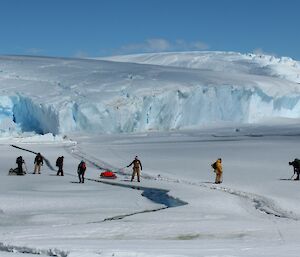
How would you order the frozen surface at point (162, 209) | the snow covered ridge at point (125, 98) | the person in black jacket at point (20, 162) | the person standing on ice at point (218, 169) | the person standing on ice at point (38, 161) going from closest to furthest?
the frozen surface at point (162, 209), the person standing on ice at point (218, 169), the person in black jacket at point (20, 162), the person standing on ice at point (38, 161), the snow covered ridge at point (125, 98)

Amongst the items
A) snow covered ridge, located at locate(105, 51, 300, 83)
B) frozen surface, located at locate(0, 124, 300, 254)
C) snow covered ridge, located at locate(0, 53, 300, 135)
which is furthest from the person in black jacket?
snow covered ridge, located at locate(105, 51, 300, 83)

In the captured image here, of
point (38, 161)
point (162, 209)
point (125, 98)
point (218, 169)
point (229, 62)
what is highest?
point (229, 62)

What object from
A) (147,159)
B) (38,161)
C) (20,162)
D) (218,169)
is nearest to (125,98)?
(147,159)

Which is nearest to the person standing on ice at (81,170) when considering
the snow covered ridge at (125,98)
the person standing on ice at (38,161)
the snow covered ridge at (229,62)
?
the person standing on ice at (38,161)

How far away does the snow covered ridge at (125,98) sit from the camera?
3609 cm

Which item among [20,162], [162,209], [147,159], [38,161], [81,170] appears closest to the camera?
[162,209]

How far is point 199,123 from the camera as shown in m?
40.7

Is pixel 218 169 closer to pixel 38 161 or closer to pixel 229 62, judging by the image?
pixel 38 161

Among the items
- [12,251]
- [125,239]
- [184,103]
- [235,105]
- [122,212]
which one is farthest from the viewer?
[235,105]

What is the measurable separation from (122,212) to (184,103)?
28929 mm

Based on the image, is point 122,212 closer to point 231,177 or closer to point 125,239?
point 125,239

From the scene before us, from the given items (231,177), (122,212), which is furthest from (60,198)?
(231,177)

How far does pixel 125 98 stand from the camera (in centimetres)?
3712

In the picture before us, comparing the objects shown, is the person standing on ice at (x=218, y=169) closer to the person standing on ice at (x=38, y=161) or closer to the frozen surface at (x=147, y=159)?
the frozen surface at (x=147, y=159)
